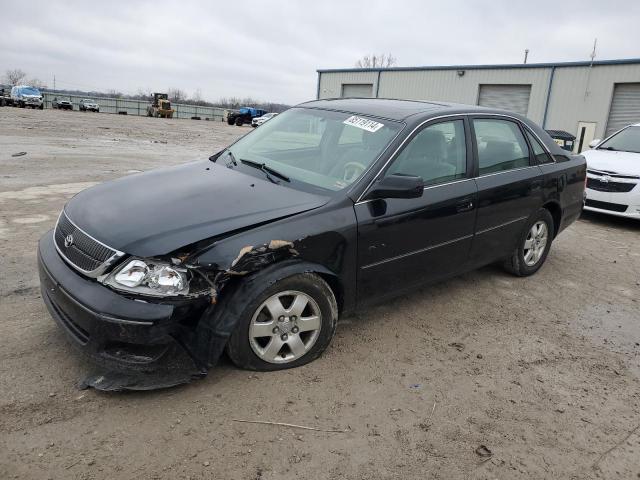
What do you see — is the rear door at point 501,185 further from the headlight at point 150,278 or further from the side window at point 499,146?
the headlight at point 150,278

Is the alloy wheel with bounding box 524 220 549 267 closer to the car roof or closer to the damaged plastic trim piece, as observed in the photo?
the car roof

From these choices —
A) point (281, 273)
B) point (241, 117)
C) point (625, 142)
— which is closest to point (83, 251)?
point (281, 273)

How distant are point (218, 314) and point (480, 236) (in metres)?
2.46

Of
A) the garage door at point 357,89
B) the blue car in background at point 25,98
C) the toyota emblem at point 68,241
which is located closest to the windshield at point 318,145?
the toyota emblem at point 68,241

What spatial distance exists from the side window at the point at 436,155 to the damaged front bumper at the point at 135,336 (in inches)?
66.7

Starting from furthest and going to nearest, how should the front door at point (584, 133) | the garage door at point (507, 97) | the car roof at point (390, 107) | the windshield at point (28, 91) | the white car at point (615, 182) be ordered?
the windshield at point (28, 91) < the garage door at point (507, 97) < the front door at point (584, 133) < the white car at point (615, 182) < the car roof at point (390, 107)

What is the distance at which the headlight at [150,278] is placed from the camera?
262cm

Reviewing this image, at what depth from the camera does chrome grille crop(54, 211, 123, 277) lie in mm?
2707

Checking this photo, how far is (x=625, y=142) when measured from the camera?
8.74m

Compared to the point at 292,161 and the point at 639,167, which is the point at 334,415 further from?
the point at 639,167

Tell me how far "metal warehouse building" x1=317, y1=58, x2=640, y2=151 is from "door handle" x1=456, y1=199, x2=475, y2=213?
20720 millimetres

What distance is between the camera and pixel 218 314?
274 cm

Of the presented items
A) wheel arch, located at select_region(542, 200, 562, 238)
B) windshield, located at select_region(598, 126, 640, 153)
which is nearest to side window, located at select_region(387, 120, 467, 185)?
wheel arch, located at select_region(542, 200, 562, 238)

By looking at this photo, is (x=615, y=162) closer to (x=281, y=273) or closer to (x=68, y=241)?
(x=281, y=273)
